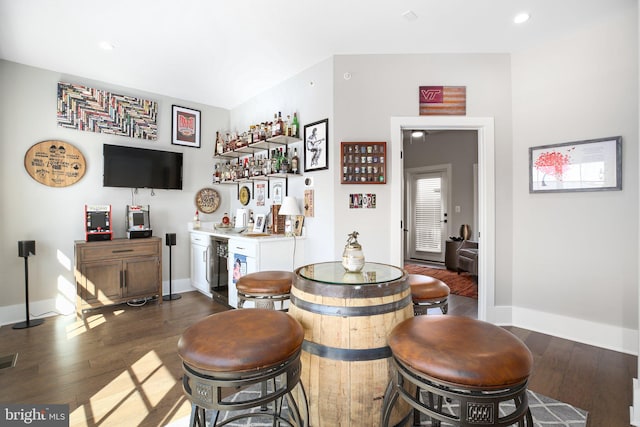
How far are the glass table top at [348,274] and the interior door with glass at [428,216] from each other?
522 cm

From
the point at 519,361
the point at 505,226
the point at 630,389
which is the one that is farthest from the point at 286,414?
the point at 505,226

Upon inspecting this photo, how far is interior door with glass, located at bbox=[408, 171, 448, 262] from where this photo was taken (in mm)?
6414

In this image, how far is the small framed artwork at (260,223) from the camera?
380 cm

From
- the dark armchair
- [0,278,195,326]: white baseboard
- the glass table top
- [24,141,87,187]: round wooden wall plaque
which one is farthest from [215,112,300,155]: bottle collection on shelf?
the dark armchair

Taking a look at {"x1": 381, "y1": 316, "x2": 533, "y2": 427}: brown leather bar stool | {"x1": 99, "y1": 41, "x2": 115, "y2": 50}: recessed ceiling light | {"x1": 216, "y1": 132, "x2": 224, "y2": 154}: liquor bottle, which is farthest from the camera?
{"x1": 216, "y1": 132, "x2": 224, "y2": 154}: liquor bottle

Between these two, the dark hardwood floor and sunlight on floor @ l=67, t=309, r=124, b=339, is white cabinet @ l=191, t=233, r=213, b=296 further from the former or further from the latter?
sunlight on floor @ l=67, t=309, r=124, b=339

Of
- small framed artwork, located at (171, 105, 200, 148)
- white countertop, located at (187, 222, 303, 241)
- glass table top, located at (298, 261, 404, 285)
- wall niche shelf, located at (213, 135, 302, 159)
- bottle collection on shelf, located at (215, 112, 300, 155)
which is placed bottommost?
glass table top, located at (298, 261, 404, 285)

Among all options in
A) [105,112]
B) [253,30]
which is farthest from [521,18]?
[105,112]

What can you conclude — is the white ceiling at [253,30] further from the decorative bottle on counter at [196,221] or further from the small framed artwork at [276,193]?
the decorative bottle on counter at [196,221]

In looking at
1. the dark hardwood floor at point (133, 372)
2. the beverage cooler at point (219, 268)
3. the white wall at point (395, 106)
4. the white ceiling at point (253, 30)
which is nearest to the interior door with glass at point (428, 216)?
the white wall at point (395, 106)

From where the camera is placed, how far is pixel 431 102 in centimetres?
300

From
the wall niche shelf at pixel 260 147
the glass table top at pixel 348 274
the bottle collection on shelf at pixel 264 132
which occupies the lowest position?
the glass table top at pixel 348 274

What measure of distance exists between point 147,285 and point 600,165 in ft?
15.9

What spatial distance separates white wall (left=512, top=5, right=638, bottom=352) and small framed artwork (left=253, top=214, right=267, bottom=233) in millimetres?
2804
